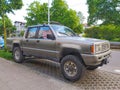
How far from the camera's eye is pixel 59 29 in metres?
7.09

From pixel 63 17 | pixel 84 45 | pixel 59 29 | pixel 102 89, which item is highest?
pixel 63 17

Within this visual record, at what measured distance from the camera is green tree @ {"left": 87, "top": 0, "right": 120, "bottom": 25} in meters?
23.1

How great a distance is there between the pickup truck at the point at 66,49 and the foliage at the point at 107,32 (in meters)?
18.2

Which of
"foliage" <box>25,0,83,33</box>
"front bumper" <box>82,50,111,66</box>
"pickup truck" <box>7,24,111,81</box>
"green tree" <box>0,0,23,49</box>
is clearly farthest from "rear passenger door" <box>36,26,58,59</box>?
"foliage" <box>25,0,83,33</box>

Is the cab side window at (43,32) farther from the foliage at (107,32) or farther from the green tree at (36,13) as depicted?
the green tree at (36,13)

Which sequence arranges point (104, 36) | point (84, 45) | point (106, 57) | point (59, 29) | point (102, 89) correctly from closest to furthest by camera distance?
point (102, 89) < point (84, 45) < point (106, 57) < point (59, 29) < point (104, 36)

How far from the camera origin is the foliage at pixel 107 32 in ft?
80.7

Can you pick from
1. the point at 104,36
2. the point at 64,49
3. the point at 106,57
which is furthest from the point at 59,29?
the point at 104,36

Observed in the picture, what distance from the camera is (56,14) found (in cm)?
3575

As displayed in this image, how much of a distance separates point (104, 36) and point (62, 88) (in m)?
21.6

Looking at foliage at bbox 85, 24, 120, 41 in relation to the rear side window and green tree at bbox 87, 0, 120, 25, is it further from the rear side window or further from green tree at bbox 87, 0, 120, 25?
the rear side window

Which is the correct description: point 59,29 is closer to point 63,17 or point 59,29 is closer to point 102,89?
point 102,89

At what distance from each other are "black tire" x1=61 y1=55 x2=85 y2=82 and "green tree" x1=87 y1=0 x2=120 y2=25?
61.8 ft

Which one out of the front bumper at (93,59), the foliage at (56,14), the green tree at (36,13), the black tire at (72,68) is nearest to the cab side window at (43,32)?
the black tire at (72,68)
